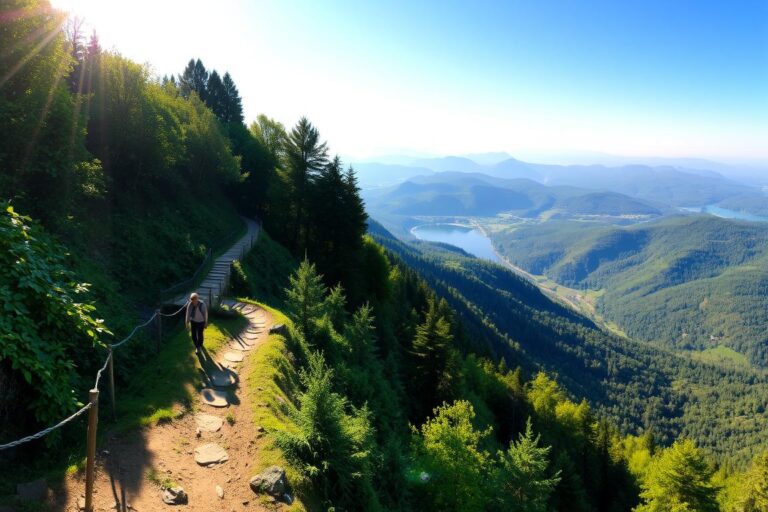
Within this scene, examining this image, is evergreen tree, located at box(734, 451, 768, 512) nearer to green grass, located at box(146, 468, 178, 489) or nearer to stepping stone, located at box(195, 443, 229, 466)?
stepping stone, located at box(195, 443, 229, 466)

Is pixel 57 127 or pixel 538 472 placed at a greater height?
pixel 57 127

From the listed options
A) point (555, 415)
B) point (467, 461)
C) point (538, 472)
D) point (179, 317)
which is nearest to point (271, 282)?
point (179, 317)

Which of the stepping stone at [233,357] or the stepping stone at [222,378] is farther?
the stepping stone at [233,357]

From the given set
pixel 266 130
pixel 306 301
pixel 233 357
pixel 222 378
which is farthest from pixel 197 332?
pixel 266 130

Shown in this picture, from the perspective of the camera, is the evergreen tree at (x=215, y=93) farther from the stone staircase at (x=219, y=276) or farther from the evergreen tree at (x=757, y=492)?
the evergreen tree at (x=757, y=492)

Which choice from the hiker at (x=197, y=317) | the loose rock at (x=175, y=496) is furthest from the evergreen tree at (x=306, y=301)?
the loose rock at (x=175, y=496)

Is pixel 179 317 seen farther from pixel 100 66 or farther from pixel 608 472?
pixel 608 472
